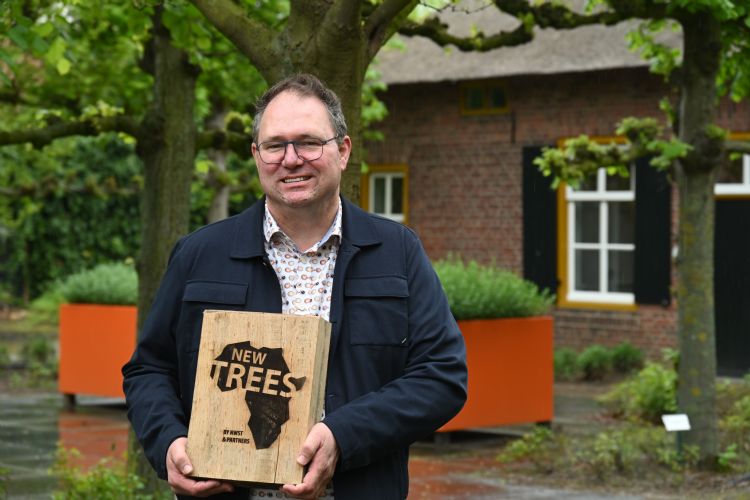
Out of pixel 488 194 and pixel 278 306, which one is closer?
pixel 278 306

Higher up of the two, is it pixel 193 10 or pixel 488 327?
pixel 193 10

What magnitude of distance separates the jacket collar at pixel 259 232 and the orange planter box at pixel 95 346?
10321 millimetres

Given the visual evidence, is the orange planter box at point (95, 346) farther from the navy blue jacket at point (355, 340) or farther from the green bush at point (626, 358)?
the navy blue jacket at point (355, 340)

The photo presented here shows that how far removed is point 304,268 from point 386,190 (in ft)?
56.7

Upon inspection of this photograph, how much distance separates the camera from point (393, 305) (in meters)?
3.42

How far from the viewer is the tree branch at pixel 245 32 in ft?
18.8

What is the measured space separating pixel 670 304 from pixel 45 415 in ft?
26.0

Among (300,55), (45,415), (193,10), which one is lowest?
(45,415)

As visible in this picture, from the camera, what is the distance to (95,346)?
14094 millimetres

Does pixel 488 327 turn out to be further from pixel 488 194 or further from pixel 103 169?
pixel 103 169

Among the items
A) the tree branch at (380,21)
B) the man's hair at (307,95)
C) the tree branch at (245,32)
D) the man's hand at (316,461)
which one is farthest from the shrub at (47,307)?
the man's hand at (316,461)

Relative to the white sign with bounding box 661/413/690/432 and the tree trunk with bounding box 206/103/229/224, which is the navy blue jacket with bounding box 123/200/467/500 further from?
the tree trunk with bounding box 206/103/229/224

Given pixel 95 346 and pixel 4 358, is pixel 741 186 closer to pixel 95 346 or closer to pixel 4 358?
pixel 95 346

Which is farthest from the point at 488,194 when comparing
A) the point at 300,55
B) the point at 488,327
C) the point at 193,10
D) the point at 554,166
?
the point at 300,55
